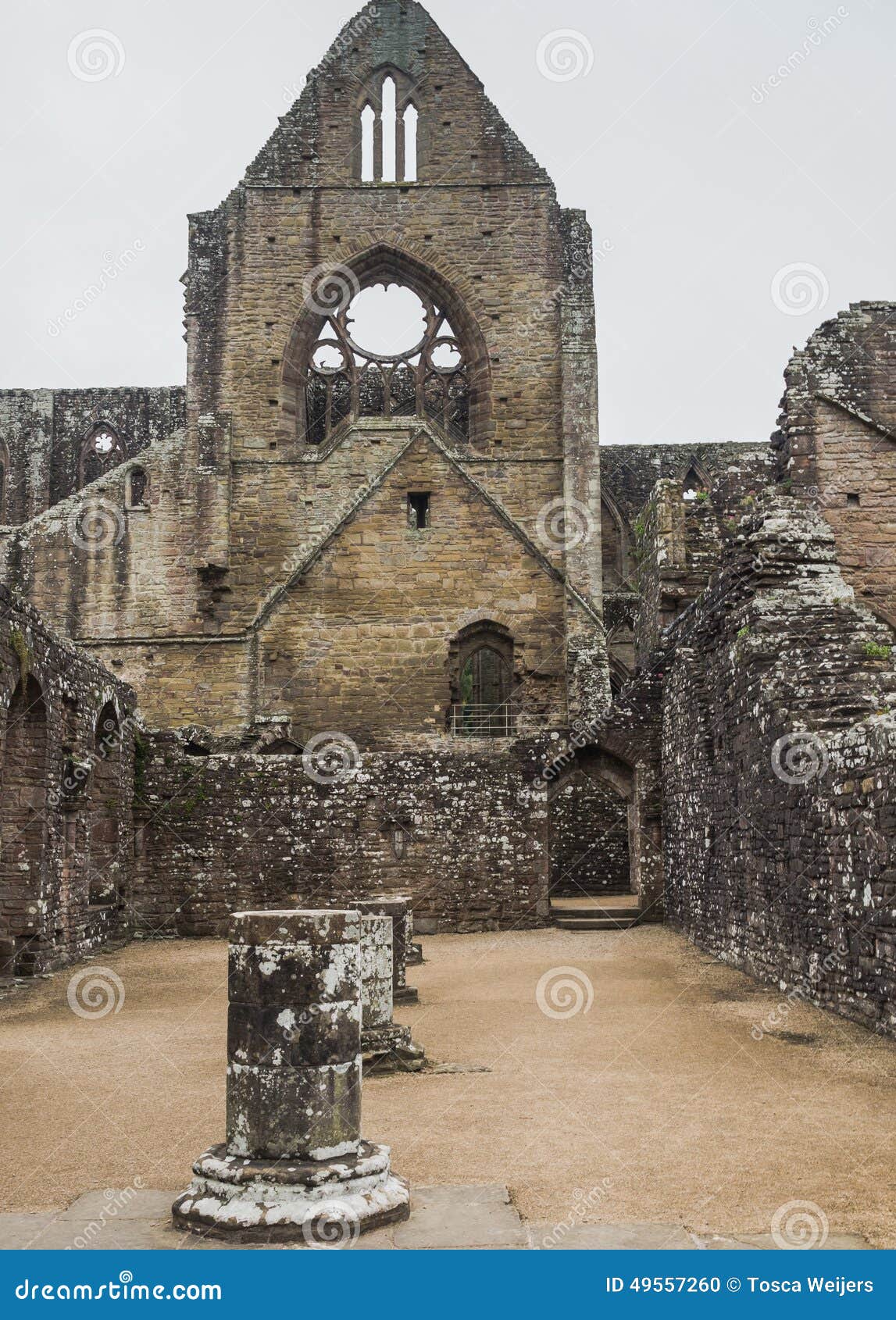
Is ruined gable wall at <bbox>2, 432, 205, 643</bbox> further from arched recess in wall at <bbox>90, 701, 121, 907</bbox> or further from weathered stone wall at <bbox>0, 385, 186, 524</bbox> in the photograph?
arched recess in wall at <bbox>90, 701, 121, 907</bbox>

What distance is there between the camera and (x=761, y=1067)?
6.53 m

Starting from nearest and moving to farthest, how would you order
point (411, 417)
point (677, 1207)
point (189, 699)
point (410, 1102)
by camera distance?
point (677, 1207)
point (410, 1102)
point (189, 699)
point (411, 417)

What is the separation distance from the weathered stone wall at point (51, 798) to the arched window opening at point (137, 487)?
11.2 metres

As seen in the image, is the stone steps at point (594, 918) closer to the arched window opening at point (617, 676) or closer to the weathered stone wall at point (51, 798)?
the weathered stone wall at point (51, 798)

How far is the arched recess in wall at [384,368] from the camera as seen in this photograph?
2595 centimetres

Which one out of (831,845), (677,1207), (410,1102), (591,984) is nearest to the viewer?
(677,1207)

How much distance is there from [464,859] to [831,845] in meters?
7.48

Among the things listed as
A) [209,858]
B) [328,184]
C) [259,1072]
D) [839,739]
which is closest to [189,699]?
[209,858]

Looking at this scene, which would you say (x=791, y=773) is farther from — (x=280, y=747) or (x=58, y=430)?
(x=58, y=430)

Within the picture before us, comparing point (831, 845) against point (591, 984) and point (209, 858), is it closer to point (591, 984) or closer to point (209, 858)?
point (591, 984)

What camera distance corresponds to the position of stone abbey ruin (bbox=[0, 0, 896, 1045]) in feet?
34.8

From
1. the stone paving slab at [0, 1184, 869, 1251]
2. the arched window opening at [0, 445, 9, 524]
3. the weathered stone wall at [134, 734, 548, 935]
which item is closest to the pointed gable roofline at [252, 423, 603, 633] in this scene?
the weathered stone wall at [134, 734, 548, 935]

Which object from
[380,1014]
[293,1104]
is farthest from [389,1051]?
[293,1104]

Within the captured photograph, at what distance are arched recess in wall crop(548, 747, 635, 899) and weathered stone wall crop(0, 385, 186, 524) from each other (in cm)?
1615
